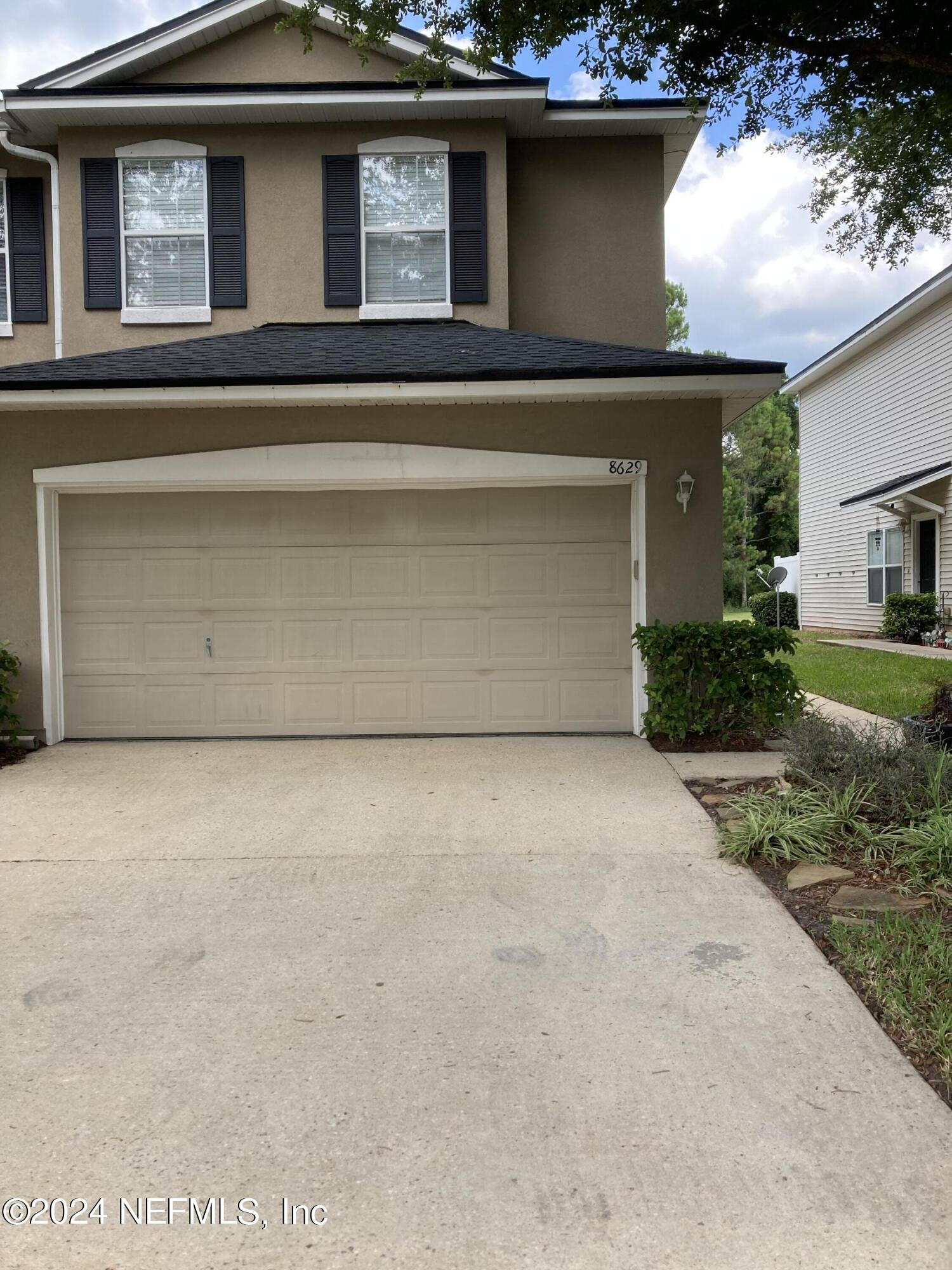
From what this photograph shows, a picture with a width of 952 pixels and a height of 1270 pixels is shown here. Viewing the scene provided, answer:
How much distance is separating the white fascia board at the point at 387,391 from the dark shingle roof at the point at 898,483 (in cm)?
993

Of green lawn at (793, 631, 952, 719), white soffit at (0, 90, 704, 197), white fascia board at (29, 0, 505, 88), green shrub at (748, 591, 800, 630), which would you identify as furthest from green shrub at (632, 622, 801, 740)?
green shrub at (748, 591, 800, 630)

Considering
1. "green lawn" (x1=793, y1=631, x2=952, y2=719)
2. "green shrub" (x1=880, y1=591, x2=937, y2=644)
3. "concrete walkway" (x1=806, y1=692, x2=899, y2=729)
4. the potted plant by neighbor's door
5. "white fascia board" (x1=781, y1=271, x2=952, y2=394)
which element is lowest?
"concrete walkway" (x1=806, y1=692, x2=899, y2=729)

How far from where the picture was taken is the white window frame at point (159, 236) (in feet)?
32.7

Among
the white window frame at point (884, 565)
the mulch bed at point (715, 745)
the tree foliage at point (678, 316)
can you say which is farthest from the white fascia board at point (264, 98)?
the tree foliage at point (678, 316)

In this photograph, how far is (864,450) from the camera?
65.9 ft

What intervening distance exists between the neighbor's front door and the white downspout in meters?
14.8

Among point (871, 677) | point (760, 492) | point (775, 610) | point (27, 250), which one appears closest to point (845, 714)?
point (871, 677)

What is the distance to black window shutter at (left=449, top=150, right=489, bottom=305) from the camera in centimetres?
996

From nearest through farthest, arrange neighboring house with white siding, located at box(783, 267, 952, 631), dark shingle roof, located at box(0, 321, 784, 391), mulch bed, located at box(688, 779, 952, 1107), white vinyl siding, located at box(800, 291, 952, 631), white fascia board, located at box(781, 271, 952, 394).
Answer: mulch bed, located at box(688, 779, 952, 1107) < dark shingle roof, located at box(0, 321, 784, 391) < white fascia board, located at box(781, 271, 952, 394) < neighboring house with white siding, located at box(783, 267, 952, 631) < white vinyl siding, located at box(800, 291, 952, 631)

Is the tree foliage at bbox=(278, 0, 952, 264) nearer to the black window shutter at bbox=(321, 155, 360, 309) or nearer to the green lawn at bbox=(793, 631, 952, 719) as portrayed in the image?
the black window shutter at bbox=(321, 155, 360, 309)

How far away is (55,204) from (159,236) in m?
1.20

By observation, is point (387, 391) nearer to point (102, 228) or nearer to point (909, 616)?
point (102, 228)

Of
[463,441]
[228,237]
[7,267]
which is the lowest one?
[463,441]

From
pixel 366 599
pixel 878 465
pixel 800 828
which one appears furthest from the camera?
pixel 878 465
